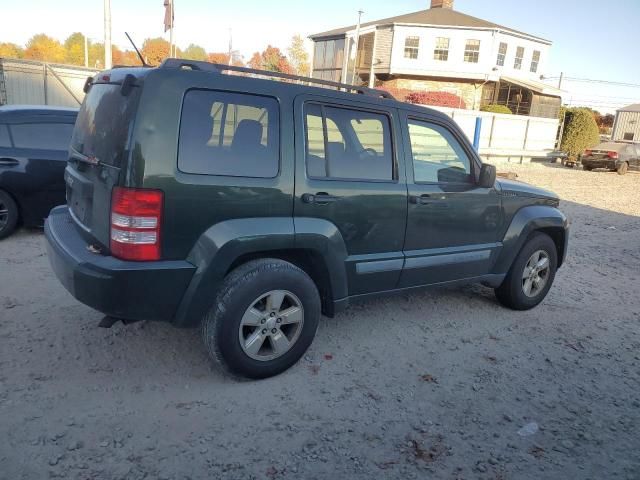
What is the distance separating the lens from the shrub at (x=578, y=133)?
2750 centimetres

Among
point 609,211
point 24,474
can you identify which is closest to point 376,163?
point 24,474

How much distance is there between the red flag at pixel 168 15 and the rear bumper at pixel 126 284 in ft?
54.0

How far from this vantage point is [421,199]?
4.20 metres

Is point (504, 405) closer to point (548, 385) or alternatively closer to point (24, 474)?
point (548, 385)

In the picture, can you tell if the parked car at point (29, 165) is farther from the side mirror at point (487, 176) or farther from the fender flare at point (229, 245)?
the side mirror at point (487, 176)

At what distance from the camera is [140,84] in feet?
10.1

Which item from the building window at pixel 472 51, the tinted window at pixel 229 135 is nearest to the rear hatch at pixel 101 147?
the tinted window at pixel 229 135

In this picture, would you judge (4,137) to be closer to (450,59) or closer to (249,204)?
(249,204)

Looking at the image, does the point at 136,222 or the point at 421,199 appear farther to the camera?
the point at 421,199

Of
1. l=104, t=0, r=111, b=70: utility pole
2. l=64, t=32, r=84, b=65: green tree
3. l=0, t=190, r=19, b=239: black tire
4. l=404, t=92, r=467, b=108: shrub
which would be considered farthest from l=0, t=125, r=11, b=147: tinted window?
l=64, t=32, r=84, b=65: green tree

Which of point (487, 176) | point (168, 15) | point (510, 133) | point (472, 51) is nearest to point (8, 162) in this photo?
point (487, 176)

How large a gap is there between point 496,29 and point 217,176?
37718 mm

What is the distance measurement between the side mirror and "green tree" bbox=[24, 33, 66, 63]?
289 feet

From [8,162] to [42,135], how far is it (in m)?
0.54
